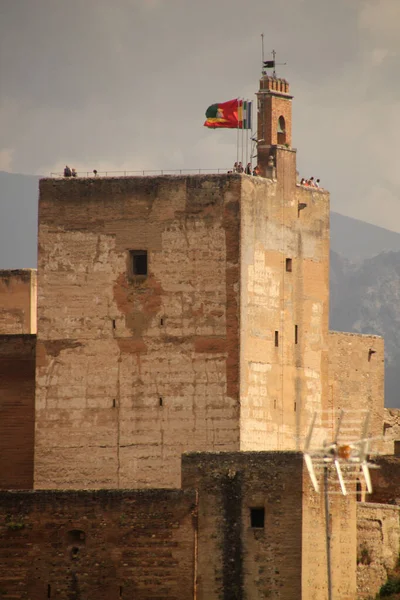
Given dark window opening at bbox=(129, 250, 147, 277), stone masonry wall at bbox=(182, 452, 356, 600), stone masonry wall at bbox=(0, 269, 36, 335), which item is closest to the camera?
stone masonry wall at bbox=(182, 452, 356, 600)

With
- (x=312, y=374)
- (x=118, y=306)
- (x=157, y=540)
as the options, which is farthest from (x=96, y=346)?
(x=157, y=540)

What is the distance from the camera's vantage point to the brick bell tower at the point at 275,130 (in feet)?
220

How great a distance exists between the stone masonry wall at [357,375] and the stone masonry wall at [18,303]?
11973mm

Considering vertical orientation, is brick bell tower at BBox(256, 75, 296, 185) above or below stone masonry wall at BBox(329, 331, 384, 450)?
above

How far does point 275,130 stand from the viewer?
67625 millimetres

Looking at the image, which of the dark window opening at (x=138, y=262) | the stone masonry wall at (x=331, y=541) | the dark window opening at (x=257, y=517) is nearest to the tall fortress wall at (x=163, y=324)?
the dark window opening at (x=138, y=262)

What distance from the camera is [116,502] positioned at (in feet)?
180

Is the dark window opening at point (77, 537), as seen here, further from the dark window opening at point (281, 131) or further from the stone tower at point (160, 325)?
the dark window opening at point (281, 131)

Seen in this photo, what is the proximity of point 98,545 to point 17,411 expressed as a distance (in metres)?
12.5

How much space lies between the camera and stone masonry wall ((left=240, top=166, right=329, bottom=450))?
64812 mm

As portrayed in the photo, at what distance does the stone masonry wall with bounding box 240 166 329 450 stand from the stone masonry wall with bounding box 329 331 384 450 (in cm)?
262

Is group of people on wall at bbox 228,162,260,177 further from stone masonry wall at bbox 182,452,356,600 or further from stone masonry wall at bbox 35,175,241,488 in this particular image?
stone masonry wall at bbox 182,452,356,600

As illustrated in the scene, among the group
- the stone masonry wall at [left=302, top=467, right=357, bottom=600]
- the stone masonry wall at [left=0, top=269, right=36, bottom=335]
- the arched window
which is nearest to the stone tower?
the arched window

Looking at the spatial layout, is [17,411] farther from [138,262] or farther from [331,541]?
[331,541]
